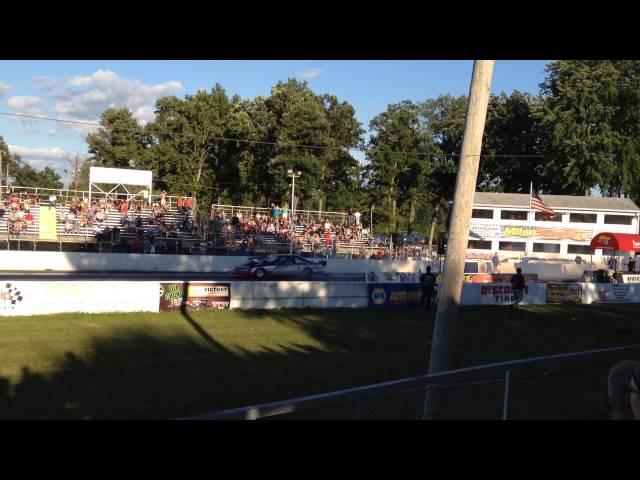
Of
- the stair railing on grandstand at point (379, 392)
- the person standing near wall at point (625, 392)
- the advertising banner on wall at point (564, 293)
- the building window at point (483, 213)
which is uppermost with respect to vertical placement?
the building window at point (483, 213)

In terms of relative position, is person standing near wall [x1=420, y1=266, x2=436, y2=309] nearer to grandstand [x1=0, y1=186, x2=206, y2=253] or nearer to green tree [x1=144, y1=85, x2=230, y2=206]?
grandstand [x1=0, y1=186, x2=206, y2=253]

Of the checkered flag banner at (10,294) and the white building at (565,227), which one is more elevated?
the white building at (565,227)

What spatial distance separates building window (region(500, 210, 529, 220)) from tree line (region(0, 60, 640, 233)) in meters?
8.98

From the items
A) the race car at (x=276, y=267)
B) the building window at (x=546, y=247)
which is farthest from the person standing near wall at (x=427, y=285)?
the building window at (x=546, y=247)

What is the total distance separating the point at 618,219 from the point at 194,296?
5085 cm

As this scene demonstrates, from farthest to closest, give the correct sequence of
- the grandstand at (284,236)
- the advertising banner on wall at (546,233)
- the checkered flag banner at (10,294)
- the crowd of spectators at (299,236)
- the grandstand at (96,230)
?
the advertising banner on wall at (546,233) < the crowd of spectators at (299,236) < the grandstand at (284,236) < the grandstand at (96,230) < the checkered flag banner at (10,294)

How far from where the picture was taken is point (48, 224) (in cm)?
3650

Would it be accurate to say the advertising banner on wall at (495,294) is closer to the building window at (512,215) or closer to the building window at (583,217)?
the building window at (512,215)

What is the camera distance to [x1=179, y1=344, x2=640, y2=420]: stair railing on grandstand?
12.1 ft

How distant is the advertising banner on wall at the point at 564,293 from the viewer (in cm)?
3077

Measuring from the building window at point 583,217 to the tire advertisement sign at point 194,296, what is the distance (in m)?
47.4

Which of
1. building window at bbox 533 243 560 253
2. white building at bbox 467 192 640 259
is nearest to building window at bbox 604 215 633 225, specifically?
white building at bbox 467 192 640 259

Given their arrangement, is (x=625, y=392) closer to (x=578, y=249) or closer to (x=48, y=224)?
(x=48, y=224)
